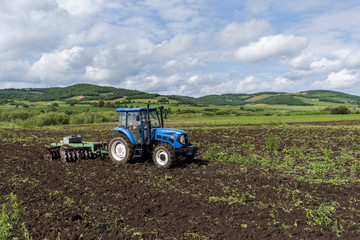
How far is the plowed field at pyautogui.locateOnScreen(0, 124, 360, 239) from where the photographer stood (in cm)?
564

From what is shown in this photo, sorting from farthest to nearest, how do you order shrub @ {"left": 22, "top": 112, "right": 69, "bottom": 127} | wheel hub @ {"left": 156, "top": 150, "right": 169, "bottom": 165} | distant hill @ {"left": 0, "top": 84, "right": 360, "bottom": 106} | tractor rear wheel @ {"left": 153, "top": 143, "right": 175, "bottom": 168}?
distant hill @ {"left": 0, "top": 84, "right": 360, "bottom": 106}
shrub @ {"left": 22, "top": 112, "right": 69, "bottom": 127}
wheel hub @ {"left": 156, "top": 150, "right": 169, "bottom": 165}
tractor rear wheel @ {"left": 153, "top": 143, "right": 175, "bottom": 168}

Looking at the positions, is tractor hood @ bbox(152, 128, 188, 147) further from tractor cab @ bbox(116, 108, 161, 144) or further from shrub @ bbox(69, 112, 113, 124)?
shrub @ bbox(69, 112, 113, 124)

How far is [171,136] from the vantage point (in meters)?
10.8

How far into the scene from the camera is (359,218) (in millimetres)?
6223

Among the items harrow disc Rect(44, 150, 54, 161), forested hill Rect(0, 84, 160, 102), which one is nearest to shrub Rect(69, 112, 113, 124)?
harrow disc Rect(44, 150, 54, 161)

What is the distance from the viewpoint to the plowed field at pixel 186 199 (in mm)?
5637

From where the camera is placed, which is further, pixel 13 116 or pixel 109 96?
pixel 109 96

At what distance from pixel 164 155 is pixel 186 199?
361 centimetres

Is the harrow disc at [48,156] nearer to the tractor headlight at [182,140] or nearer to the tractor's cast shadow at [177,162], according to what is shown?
the tractor's cast shadow at [177,162]

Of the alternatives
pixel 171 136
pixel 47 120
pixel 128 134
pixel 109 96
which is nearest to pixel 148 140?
pixel 128 134

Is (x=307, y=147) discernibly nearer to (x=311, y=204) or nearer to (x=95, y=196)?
(x=311, y=204)

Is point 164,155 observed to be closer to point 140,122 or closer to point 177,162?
point 177,162

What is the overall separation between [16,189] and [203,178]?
580cm

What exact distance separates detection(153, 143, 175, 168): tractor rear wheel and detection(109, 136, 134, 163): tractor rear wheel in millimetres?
1140
